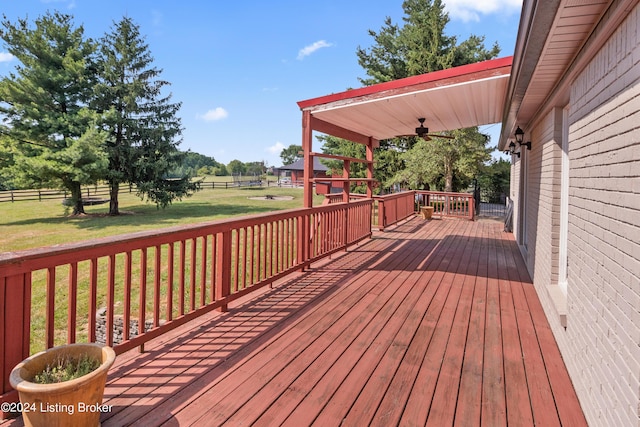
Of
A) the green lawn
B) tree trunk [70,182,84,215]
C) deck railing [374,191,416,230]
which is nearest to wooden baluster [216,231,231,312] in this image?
deck railing [374,191,416,230]

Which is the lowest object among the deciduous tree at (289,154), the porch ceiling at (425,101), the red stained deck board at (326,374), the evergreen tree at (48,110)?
the red stained deck board at (326,374)

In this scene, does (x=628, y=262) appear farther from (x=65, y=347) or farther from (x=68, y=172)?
(x=68, y=172)

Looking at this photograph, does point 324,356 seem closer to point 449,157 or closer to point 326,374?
point 326,374

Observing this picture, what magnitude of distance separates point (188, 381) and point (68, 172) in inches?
651

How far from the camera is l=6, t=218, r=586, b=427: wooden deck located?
1817mm

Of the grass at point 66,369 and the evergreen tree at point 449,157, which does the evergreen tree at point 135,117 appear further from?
the grass at point 66,369

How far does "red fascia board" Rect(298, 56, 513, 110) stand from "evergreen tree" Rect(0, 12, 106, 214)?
14.3 metres

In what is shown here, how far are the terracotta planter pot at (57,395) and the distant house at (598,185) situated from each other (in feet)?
7.15

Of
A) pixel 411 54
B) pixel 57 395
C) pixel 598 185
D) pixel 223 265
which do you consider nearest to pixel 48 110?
pixel 411 54

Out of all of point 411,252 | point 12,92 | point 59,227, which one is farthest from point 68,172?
point 411,252

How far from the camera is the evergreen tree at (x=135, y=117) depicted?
1681 cm

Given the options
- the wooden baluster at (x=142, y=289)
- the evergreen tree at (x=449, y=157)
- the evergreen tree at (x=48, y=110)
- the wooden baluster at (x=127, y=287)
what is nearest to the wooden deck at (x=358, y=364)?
the wooden baluster at (x=142, y=289)

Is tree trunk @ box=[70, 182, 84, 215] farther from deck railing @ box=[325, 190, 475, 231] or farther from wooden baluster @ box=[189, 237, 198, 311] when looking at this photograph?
wooden baluster @ box=[189, 237, 198, 311]

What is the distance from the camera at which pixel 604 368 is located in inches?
63.3
